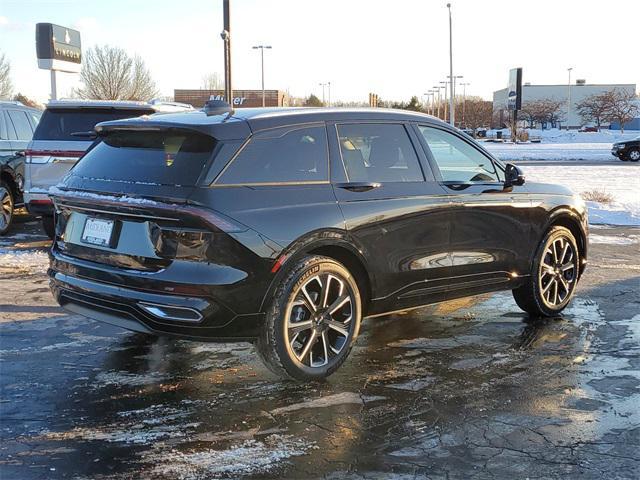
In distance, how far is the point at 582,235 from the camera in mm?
6680

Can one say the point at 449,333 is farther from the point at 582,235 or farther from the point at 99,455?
the point at 99,455

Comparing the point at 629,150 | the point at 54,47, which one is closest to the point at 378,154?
the point at 54,47

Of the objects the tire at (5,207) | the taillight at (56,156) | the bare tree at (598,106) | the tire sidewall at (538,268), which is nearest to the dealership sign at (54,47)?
the tire at (5,207)

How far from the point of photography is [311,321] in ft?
15.2

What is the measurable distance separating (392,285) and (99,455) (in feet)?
7.79

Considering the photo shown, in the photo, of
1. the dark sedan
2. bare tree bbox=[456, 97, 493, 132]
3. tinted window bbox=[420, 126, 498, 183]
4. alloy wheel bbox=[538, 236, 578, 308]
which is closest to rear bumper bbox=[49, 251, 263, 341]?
tinted window bbox=[420, 126, 498, 183]

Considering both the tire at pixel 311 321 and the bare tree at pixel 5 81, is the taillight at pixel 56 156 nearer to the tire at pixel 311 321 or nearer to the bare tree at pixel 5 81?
the tire at pixel 311 321

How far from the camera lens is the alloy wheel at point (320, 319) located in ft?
14.9

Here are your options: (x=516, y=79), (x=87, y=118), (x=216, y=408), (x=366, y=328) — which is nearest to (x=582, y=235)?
(x=366, y=328)

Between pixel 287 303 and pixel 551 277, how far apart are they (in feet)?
10.0

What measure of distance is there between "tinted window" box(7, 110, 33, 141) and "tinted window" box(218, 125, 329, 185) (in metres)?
8.06

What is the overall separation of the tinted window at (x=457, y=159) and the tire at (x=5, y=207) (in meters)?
7.52

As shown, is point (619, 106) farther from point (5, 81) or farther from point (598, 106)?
point (5, 81)

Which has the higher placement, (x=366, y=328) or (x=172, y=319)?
(x=172, y=319)
